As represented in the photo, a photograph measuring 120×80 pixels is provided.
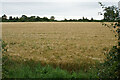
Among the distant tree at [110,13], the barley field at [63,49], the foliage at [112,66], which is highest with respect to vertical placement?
the distant tree at [110,13]

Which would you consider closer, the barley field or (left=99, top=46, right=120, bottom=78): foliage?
(left=99, top=46, right=120, bottom=78): foliage

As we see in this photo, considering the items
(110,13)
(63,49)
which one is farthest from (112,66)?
(63,49)

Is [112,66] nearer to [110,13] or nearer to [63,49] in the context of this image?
[110,13]

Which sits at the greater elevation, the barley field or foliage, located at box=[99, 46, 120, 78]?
foliage, located at box=[99, 46, 120, 78]

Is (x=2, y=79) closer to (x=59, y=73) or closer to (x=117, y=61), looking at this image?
(x=59, y=73)

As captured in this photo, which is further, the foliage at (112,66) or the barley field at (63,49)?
the barley field at (63,49)

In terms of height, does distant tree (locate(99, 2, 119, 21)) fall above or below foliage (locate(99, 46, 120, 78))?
above

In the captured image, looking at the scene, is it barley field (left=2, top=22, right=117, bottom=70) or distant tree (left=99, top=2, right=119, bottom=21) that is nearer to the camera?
distant tree (left=99, top=2, right=119, bottom=21)

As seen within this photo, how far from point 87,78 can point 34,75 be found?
1.50 metres

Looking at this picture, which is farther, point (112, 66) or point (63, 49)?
point (63, 49)

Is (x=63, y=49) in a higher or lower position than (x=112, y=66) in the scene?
lower

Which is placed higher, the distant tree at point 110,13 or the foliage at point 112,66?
the distant tree at point 110,13

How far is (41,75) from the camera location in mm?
4965

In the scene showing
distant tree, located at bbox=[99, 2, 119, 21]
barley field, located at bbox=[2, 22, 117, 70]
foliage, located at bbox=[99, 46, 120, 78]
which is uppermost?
distant tree, located at bbox=[99, 2, 119, 21]
